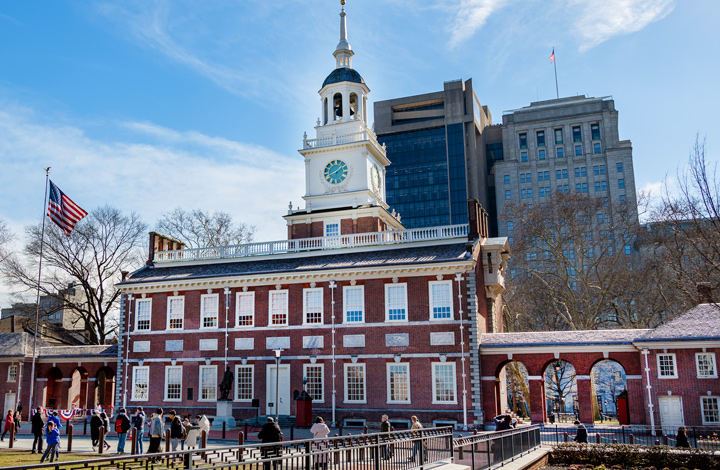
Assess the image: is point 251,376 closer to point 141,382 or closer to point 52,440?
point 141,382

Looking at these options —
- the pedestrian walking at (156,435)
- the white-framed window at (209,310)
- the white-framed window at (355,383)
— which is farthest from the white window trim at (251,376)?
the pedestrian walking at (156,435)

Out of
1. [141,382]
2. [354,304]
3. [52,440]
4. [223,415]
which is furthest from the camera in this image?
[141,382]

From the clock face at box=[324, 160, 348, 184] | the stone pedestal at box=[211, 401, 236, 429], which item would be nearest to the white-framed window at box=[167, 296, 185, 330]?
the stone pedestal at box=[211, 401, 236, 429]

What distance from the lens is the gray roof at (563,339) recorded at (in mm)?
32594

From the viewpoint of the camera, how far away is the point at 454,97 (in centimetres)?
13688

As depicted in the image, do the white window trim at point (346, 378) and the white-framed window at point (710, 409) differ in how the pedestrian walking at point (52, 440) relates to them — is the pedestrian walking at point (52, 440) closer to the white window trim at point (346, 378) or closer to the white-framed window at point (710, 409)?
the white window trim at point (346, 378)

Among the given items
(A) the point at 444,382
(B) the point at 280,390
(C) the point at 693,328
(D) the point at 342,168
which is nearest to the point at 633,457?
(C) the point at 693,328

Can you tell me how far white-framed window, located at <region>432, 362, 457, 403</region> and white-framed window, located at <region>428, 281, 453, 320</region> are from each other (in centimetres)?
255

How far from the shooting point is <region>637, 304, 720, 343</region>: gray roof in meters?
30.5

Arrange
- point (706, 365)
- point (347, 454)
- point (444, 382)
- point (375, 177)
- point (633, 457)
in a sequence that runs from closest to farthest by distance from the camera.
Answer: point (347, 454) < point (633, 457) < point (706, 365) < point (444, 382) < point (375, 177)

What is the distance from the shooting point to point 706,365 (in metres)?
30.5

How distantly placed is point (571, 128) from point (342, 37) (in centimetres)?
9447

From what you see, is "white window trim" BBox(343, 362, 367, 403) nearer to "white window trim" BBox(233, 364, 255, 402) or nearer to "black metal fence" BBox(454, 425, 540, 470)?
"white window trim" BBox(233, 364, 255, 402)

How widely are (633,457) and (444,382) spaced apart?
526 inches
